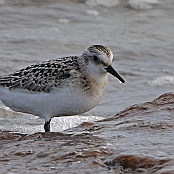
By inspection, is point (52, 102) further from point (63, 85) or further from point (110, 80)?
point (110, 80)

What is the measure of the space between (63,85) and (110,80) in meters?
3.96

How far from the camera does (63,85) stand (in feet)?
22.1

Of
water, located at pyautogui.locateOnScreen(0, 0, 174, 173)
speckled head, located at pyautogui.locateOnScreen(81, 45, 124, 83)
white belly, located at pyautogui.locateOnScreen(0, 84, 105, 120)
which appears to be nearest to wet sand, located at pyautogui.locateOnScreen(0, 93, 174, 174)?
water, located at pyautogui.locateOnScreen(0, 0, 174, 173)

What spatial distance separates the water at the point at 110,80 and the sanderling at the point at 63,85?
0.27 m

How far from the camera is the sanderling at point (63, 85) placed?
6719 millimetres

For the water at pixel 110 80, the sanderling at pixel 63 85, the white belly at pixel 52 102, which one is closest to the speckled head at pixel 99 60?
the sanderling at pixel 63 85

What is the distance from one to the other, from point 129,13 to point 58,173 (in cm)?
995


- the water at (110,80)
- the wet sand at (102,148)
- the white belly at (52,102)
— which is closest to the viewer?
the wet sand at (102,148)

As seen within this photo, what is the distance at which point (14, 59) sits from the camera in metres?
11.3

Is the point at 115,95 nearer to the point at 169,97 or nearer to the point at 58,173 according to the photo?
the point at 169,97

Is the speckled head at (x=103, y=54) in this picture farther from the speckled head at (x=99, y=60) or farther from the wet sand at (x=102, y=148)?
the wet sand at (x=102, y=148)

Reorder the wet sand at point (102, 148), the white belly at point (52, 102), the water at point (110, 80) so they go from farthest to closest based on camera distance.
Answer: the white belly at point (52, 102)
the water at point (110, 80)
the wet sand at point (102, 148)

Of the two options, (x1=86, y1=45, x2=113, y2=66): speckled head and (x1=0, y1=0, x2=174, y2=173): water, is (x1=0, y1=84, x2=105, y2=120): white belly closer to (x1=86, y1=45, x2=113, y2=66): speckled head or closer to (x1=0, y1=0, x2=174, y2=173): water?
(x1=0, y1=0, x2=174, y2=173): water

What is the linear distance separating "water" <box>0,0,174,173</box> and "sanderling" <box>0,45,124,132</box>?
27 centimetres
